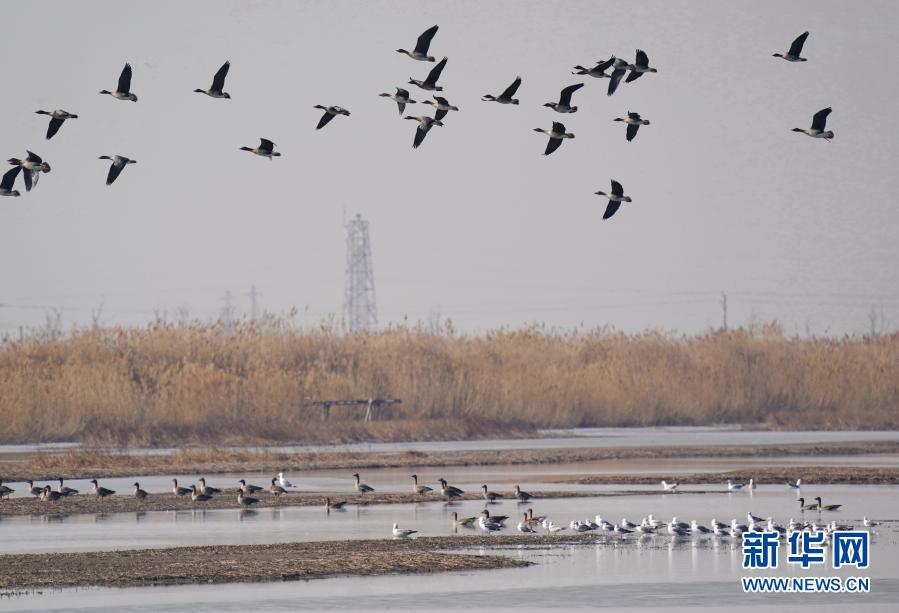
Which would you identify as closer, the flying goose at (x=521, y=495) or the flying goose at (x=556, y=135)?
the flying goose at (x=556, y=135)

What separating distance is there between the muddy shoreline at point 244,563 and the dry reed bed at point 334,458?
1029 centimetres

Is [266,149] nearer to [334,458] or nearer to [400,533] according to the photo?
[400,533]

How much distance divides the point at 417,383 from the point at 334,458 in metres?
9.74

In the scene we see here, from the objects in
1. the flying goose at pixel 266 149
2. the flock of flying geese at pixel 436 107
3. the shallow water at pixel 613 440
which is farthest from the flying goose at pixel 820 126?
the shallow water at pixel 613 440

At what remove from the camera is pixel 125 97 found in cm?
2350

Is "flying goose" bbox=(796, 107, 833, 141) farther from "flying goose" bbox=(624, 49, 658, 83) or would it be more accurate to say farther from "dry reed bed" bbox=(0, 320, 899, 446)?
"dry reed bed" bbox=(0, 320, 899, 446)

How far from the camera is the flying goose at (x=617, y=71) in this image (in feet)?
78.3

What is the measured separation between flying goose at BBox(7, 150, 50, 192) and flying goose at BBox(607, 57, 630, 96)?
7.19 m

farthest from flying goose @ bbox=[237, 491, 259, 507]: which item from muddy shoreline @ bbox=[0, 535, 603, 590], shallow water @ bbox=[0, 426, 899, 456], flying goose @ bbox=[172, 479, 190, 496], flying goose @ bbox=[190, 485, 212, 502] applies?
shallow water @ bbox=[0, 426, 899, 456]

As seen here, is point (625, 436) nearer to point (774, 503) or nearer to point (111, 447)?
point (111, 447)

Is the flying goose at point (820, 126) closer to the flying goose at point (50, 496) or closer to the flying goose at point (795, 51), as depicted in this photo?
the flying goose at point (795, 51)

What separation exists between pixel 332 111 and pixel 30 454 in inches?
672

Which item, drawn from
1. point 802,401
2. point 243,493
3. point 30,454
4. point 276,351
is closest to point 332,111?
point 243,493

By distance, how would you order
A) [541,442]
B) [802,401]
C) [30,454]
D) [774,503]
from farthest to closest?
[802,401] → [541,442] → [30,454] → [774,503]
